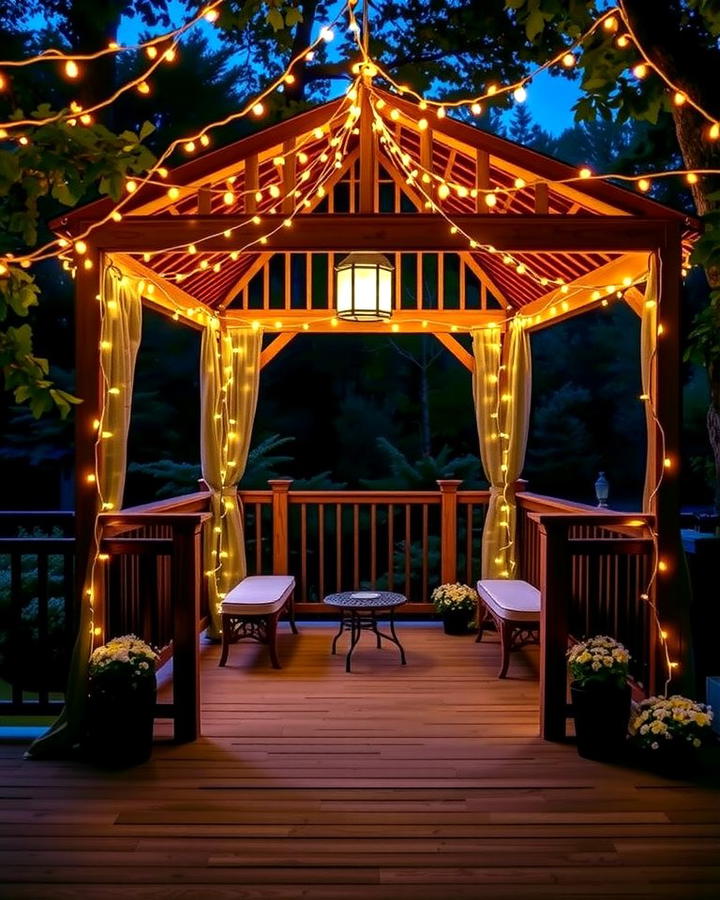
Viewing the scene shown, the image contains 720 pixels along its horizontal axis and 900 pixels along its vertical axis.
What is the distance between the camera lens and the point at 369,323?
6395mm

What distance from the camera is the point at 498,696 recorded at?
461cm

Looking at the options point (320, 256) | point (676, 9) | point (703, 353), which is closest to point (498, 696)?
point (703, 353)

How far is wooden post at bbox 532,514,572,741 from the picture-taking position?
3869mm

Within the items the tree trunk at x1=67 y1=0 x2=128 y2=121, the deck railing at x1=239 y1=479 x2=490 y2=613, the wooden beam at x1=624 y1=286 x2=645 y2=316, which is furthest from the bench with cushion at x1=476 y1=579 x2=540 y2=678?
the tree trunk at x1=67 y1=0 x2=128 y2=121

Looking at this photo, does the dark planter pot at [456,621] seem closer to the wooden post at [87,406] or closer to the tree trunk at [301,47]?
the wooden post at [87,406]

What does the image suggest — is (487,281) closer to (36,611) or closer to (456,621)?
(456,621)

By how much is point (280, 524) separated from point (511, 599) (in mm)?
2306

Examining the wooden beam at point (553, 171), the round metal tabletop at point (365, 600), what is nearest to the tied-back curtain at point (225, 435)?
the round metal tabletop at point (365, 600)

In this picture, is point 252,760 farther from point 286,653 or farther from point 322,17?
point 322,17

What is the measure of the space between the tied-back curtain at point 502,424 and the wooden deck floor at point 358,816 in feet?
6.64

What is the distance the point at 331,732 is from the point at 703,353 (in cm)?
286

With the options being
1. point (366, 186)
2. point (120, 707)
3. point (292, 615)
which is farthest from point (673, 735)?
point (292, 615)

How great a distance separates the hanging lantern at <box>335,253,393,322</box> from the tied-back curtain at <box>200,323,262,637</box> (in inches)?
70.3

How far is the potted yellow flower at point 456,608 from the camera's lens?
245 inches
